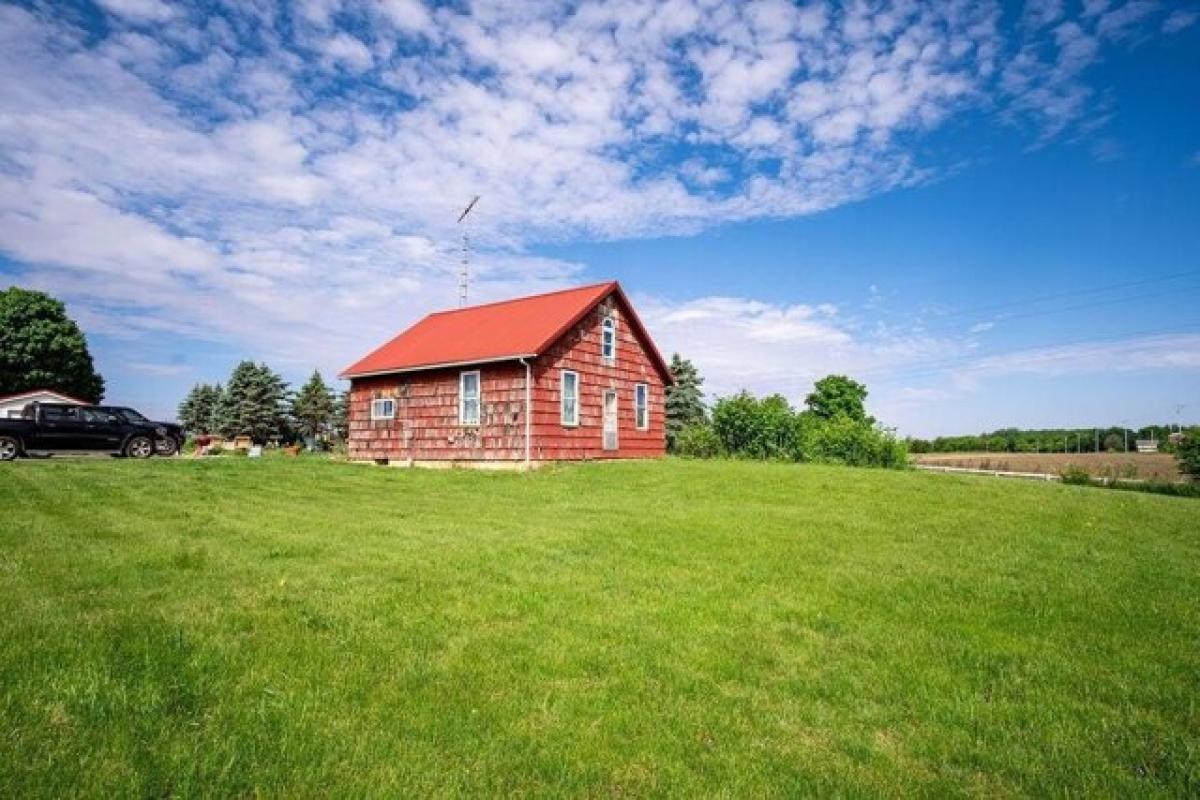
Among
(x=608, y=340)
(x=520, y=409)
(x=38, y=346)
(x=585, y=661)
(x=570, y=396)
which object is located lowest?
(x=585, y=661)

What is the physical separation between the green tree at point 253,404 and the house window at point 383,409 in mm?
44283

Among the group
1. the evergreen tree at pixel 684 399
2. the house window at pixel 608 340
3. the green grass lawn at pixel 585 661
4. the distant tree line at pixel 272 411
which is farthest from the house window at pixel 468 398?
the distant tree line at pixel 272 411

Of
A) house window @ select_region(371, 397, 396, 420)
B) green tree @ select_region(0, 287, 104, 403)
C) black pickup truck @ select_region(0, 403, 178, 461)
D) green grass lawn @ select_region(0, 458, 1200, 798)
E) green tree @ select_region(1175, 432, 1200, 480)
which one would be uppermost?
green tree @ select_region(0, 287, 104, 403)

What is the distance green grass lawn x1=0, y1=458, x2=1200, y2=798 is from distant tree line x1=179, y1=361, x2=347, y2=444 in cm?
6095

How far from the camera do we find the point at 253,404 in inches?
2598

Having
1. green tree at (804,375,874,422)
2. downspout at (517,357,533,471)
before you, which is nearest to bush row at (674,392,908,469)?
downspout at (517,357,533,471)

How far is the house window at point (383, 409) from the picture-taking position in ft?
91.0

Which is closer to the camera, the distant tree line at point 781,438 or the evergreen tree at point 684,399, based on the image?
the distant tree line at point 781,438

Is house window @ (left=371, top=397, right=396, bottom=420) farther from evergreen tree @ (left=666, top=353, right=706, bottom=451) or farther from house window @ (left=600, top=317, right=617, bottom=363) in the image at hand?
evergreen tree @ (left=666, top=353, right=706, bottom=451)

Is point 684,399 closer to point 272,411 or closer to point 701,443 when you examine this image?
point 701,443

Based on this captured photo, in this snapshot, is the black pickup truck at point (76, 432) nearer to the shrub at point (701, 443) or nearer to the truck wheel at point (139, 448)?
the truck wheel at point (139, 448)

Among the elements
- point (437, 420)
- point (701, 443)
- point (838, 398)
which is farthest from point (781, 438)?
point (838, 398)

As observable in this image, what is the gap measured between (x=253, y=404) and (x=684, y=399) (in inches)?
1711

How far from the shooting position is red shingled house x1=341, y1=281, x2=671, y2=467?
2350cm
